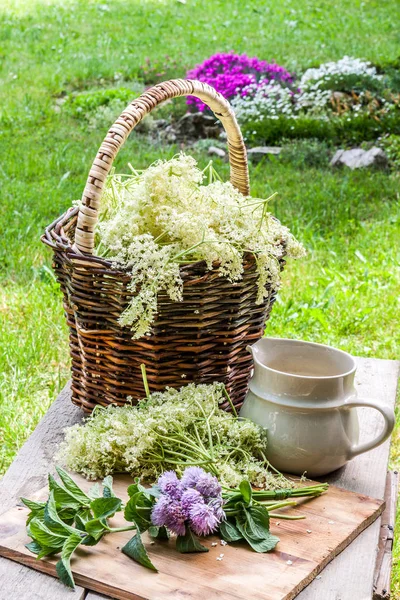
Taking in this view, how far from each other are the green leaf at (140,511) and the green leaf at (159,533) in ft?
0.04

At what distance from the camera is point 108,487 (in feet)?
4.66

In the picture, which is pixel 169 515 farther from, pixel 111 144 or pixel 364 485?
pixel 111 144

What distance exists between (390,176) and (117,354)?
4.01m

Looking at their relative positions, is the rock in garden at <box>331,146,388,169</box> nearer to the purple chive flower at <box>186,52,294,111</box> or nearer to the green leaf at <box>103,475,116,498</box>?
the purple chive flower at <box>186,52,294,111</box>

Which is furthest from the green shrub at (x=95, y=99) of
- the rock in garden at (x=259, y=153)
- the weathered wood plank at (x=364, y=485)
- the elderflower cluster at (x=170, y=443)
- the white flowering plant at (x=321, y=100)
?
the elderflower cluster at (x=170, y=443)

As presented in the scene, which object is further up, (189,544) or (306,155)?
(189,544)

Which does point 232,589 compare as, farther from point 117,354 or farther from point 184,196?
point 184,196

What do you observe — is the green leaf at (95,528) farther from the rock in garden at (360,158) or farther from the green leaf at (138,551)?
the rock in garden at (360,158)

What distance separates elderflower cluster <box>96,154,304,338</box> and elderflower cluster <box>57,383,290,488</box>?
0.17 m

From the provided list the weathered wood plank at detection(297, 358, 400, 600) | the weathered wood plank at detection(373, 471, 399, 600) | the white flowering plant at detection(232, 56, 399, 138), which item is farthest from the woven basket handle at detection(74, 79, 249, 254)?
the white flowering plant at detection(232, 56, 399, 138)

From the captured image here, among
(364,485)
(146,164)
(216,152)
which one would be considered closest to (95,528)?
A: (364,485)

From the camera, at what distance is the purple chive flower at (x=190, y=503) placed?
1326 millimetres

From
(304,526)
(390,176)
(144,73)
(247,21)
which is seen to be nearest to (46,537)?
(304,526)

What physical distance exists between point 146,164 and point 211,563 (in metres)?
4.25
